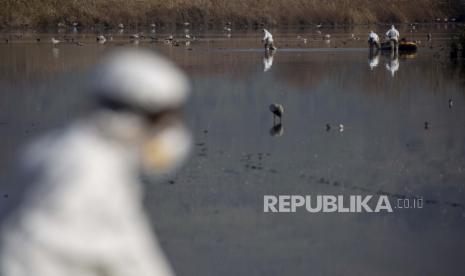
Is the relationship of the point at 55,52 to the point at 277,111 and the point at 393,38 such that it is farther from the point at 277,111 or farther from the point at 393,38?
the point at 277,111

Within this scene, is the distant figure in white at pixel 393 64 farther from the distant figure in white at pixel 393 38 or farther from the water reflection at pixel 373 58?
the distant figure in white at pixel 393 38

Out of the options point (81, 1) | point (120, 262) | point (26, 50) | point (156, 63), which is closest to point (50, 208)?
point (120, 262)

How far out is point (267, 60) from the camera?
3556cm

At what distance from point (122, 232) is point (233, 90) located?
21.8 meters

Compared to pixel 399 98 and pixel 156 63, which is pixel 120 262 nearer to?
pixel 156 63

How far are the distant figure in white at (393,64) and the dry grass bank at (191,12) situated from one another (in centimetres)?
3662

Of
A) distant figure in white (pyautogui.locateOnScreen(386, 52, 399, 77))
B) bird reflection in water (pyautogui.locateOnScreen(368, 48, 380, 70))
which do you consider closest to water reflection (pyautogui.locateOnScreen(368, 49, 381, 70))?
bird reflection in water (pyautogui.locateOnScreen(368, 48, 380, 70))

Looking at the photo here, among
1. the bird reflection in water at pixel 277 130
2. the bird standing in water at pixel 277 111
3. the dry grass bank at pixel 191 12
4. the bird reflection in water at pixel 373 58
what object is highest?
the bird standing in water at pixel 277 111

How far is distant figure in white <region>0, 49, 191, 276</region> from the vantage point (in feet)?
8.59

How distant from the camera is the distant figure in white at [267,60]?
3199 cm

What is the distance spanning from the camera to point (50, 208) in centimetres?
262

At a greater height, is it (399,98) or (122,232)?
(122,232)

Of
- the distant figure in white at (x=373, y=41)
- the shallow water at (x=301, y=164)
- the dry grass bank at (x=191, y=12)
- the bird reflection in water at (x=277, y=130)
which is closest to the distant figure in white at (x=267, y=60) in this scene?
the shallow water at (x=301, y=164)

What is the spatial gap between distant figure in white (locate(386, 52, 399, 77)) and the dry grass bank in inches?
1442
